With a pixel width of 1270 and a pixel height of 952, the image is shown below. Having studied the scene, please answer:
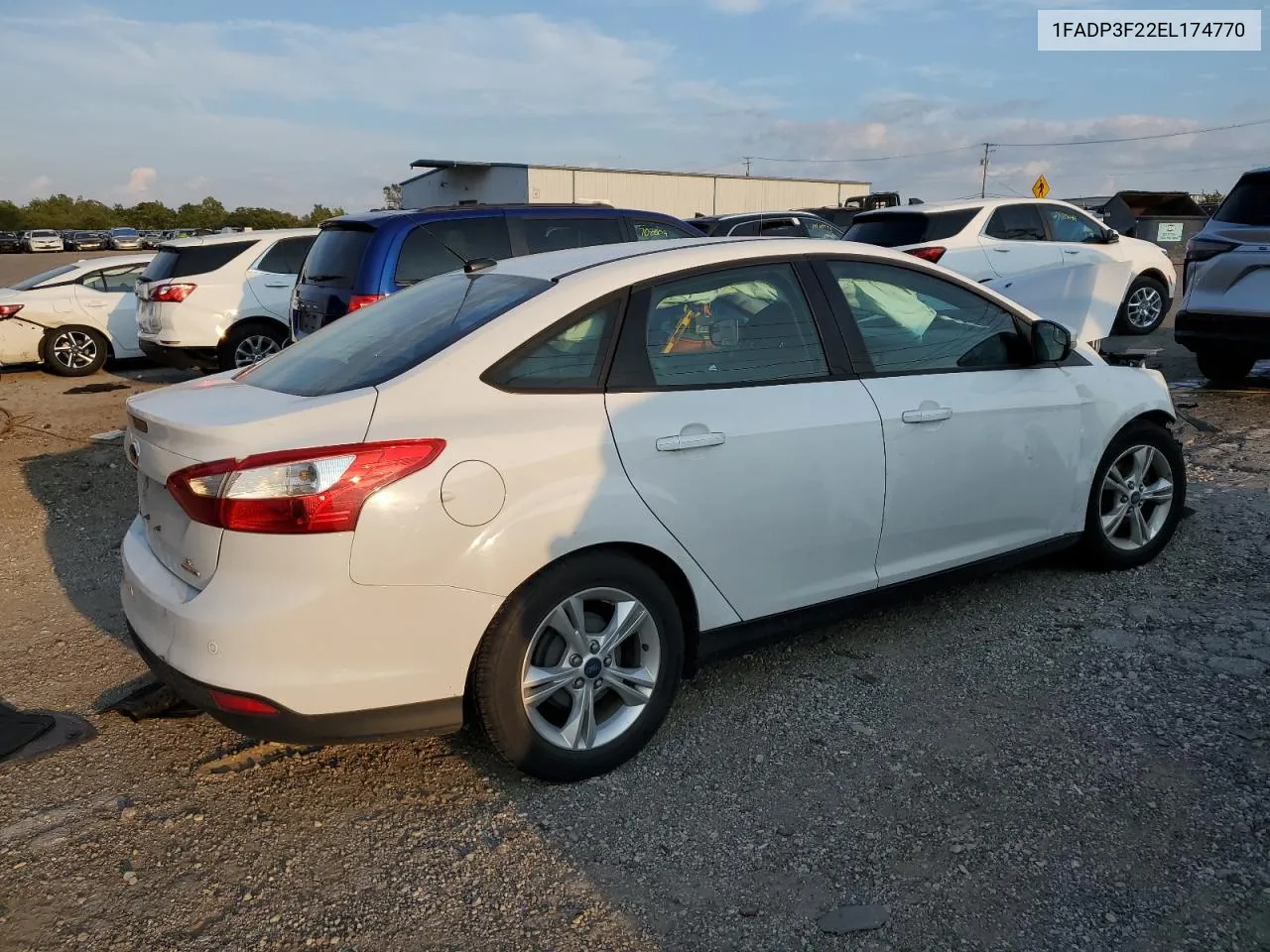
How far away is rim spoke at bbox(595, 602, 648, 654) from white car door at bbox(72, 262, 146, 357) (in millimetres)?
11634

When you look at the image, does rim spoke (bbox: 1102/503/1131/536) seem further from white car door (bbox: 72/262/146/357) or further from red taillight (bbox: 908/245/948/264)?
white car door (bbox: 72/262/146/357)

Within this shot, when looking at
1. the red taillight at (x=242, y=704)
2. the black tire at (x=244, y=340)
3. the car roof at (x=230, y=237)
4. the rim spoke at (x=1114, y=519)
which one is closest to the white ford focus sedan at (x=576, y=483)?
the red taillight at (x=242, y=704)

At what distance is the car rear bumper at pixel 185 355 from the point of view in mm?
10430

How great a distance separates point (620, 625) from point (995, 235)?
9.12 m

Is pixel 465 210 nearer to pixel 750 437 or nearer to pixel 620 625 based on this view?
pixel 750 437

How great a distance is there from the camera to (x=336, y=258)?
7.12 meters

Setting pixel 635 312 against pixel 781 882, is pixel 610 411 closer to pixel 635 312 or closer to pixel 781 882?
pixel 635 312

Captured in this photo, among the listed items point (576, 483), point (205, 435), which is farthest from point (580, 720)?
point (205, 435)

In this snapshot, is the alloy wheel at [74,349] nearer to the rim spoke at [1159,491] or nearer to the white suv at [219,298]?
the white suv at [219,298]

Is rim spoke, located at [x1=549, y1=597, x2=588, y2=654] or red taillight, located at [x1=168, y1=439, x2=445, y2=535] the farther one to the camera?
rim spoke, located at [x1=549, y1=597, x2=588, y2=654]

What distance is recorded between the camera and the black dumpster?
2411 cm

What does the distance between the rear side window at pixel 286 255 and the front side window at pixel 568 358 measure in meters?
8.68

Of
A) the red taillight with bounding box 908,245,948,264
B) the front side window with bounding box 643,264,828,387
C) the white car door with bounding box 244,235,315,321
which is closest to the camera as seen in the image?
the front side window with bounding box 643,264,828,387

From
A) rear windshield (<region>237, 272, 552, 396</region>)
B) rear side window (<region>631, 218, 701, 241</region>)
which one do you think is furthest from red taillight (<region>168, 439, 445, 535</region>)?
rear side window (<region>631, 218, 701, 241</region>)
